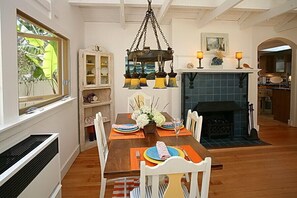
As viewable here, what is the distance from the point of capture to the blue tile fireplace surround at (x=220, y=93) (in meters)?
4.44

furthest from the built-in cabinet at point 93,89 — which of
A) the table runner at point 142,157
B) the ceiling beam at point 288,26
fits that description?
the ceiling beam at point 288,26

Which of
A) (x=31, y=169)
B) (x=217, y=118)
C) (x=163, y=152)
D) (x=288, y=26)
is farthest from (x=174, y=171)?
(x=288, y=26)

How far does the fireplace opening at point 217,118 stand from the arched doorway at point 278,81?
2048mm

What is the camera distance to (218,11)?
11.8ft

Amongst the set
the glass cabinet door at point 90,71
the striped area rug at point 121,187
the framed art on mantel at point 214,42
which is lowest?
the striped area rug at point 121,187

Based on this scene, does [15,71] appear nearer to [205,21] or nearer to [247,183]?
[247,183]

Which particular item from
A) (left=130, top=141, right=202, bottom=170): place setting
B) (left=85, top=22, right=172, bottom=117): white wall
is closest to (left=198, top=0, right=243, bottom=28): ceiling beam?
(left=85, top=22, right=172, bottom=117): white wall

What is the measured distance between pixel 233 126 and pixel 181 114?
112cm

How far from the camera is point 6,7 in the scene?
1681 mm

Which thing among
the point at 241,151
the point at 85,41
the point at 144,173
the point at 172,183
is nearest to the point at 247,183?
the point at 241,151

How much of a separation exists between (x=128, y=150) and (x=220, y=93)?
3234 mm

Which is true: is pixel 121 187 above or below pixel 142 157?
below

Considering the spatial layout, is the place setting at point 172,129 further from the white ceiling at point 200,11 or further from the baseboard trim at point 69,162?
the white ceiling at point 200,11

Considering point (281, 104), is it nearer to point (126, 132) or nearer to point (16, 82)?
point (126, 132)
